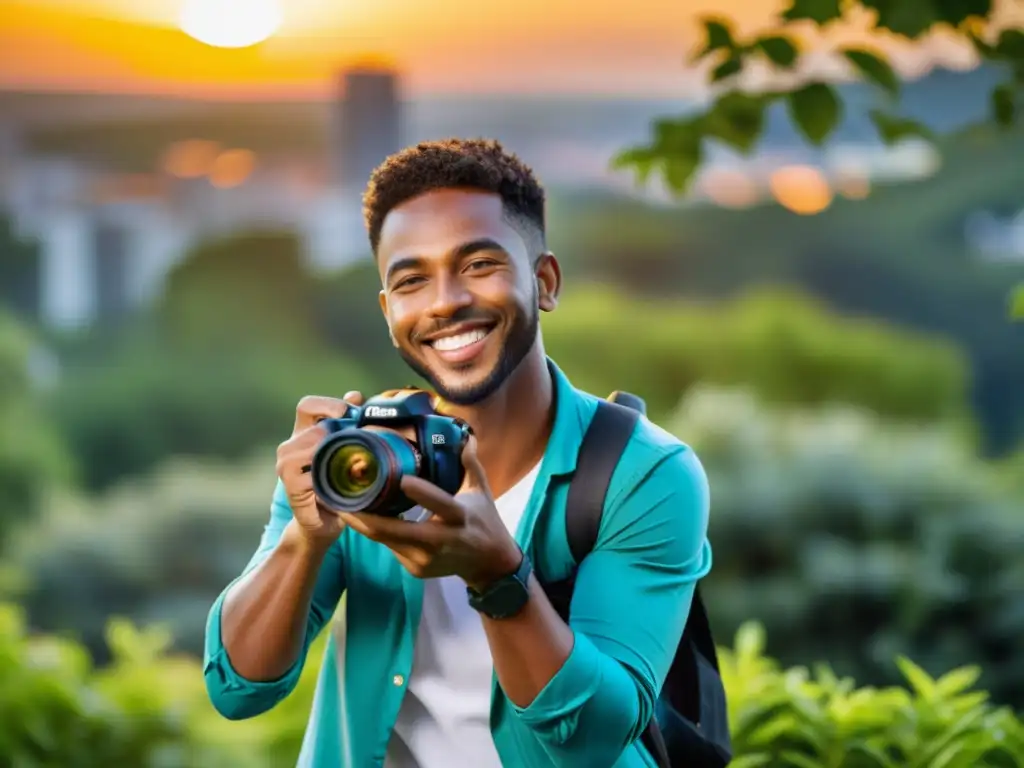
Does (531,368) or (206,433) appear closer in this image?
(531,368)

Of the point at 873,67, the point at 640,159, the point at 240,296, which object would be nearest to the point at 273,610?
the point at 640,159

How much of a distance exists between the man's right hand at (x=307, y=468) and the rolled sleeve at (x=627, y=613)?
12.7 inches

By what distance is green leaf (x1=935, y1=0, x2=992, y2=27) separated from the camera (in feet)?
9.75

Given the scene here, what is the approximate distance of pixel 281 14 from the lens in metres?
6.70

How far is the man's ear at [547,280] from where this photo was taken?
2172 mm

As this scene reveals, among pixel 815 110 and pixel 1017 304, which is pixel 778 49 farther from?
pixel 1017 304

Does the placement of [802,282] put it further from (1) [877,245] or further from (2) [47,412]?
(2) [47,412]

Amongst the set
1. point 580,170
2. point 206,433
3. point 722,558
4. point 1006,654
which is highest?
point 580,170

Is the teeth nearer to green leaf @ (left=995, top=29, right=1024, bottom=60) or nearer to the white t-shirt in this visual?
the white t-shirt

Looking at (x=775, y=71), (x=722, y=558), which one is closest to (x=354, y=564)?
(x=775, y=71)

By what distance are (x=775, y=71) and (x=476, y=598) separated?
1.71 metres

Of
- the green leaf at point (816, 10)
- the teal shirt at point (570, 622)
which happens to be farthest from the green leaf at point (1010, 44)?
the teal shirt at point (570, 622)

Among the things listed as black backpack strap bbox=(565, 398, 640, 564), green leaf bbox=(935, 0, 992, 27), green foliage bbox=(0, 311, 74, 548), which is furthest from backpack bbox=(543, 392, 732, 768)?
green foliage bbox=(0, 311, 74, 548)

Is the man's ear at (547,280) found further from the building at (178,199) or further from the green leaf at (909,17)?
the building at (178,199)
